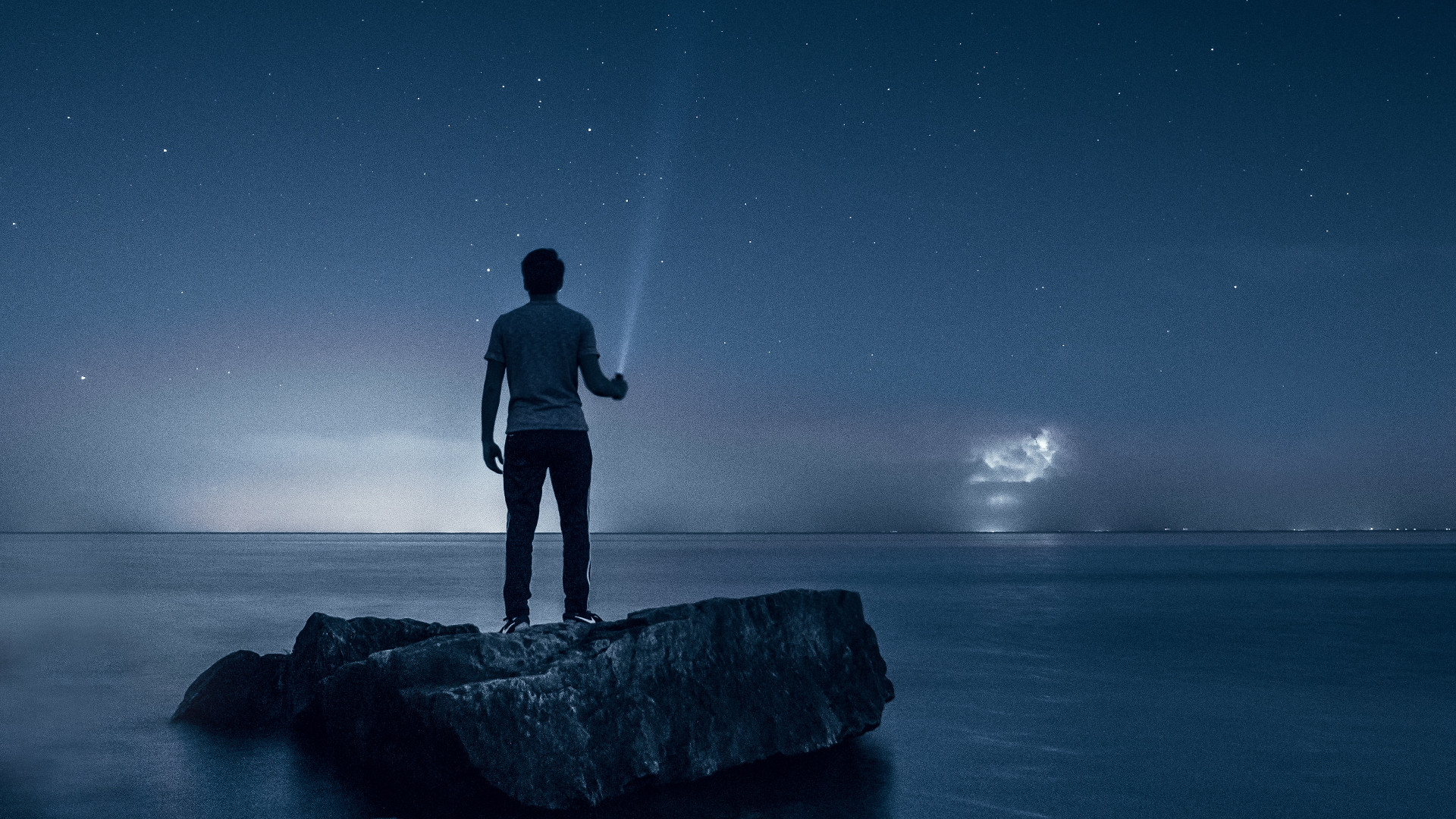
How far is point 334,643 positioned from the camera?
506 cm

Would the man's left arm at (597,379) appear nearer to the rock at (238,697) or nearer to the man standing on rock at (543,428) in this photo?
the man standing on rock at (543,428)

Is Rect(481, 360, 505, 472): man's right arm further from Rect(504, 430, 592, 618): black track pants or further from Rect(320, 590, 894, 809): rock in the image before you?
Rect(320, 590, 894, 809): rock

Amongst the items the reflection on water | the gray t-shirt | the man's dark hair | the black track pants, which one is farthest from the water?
the man's dark hair

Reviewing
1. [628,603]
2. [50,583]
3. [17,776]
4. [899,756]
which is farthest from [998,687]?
[50,583]

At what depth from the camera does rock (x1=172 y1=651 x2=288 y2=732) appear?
4992 millimetres

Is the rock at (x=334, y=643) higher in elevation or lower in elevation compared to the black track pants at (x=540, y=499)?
lower

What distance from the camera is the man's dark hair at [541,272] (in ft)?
16.2

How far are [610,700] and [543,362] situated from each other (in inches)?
70.0

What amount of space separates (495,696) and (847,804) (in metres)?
1.38

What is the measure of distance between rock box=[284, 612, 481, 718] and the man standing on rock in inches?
25.6

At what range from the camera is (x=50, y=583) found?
18.9 meters

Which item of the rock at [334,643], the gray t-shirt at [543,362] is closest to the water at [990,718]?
the rock at [334,643]

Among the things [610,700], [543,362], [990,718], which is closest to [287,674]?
[543,362]

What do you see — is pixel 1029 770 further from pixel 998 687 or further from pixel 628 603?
pixel 628 603
